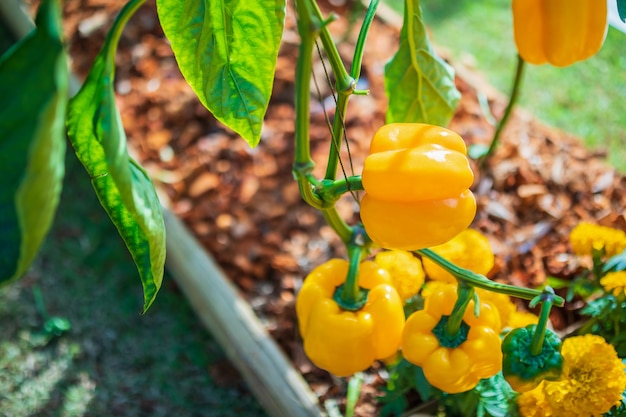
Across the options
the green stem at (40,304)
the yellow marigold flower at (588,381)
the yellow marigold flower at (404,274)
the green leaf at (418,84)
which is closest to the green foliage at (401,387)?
the yellow marigold flower at (404,274)

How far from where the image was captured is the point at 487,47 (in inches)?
100

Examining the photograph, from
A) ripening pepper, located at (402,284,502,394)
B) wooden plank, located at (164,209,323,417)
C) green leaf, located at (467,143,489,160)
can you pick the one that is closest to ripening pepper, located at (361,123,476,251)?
ripening pepper, located at (402,284,502,394)

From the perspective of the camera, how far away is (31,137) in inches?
24.2

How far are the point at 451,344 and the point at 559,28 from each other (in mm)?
568

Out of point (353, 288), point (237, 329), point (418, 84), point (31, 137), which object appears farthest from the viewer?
point (237, 329)

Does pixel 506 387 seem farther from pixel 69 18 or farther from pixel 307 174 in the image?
pixel 69 18

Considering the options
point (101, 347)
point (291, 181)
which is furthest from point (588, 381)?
point (101, 347)

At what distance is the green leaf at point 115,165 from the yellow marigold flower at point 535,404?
64cm

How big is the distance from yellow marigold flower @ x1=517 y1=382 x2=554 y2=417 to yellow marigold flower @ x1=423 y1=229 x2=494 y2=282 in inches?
8.3

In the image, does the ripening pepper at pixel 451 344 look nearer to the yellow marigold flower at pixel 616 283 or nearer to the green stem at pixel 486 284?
the green stem at pixel 486 284

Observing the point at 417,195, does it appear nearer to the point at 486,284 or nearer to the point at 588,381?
the point at 486,284

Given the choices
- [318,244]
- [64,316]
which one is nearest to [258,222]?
[318,244]

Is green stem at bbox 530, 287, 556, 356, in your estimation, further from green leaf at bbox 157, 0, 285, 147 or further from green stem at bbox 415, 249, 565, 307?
green leaf at bbox 157, 0, 285, 147

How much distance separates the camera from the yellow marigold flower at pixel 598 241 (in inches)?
52.3
